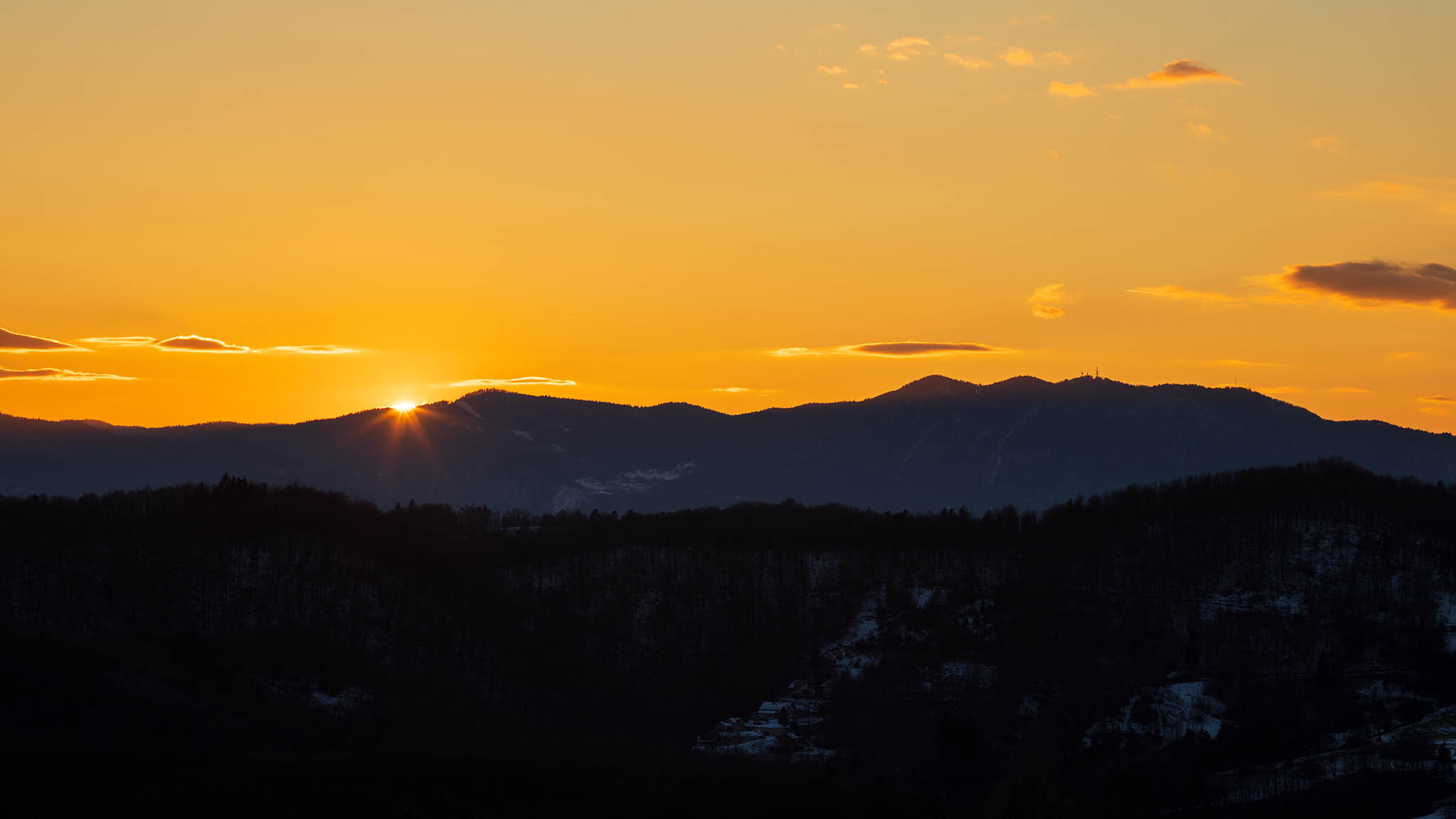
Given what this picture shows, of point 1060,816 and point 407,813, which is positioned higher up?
point 407,813

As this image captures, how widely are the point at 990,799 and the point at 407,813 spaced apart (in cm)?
10288

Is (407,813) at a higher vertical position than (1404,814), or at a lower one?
higher

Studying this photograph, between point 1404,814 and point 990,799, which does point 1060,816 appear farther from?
point 1404,814

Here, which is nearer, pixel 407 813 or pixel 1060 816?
pixel 407 813

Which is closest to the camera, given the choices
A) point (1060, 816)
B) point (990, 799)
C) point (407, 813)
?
point (407, 813)

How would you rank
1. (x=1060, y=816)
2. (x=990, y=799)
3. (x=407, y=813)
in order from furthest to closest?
1. (x=990, y=799)
2. (x=1060, y=816)
3. (x=407, y=813)

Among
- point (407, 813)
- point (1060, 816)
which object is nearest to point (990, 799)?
point (1060, 816)

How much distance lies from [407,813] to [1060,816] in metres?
82.3

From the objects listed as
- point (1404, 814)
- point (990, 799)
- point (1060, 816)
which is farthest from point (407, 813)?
point (1404, 814)

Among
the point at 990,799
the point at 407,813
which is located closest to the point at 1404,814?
the point at 990,799

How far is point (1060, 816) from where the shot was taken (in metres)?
169

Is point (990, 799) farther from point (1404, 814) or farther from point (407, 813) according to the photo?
point (407, 813)

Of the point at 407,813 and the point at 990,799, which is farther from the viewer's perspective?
the point at 990,799

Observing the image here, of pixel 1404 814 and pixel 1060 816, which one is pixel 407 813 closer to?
pixel 1060 816
